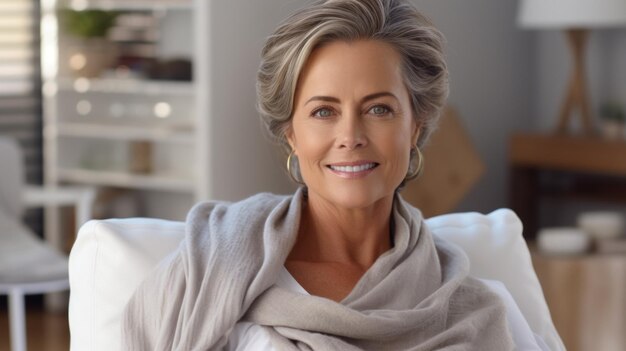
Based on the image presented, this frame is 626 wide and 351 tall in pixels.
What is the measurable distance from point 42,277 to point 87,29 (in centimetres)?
180

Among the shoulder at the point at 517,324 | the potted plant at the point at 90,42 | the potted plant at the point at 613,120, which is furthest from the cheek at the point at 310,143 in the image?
the potted plant at the point at 90,42

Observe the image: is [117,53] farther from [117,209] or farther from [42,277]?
[42,277]

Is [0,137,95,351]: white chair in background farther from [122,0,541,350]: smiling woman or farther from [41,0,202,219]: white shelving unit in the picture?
[122,0,541,350]: smiling woman

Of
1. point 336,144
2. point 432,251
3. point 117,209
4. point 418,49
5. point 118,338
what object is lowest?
point 117,209

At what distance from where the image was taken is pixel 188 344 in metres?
1.76

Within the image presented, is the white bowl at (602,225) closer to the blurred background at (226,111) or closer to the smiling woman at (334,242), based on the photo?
the blurred background at (226,111)

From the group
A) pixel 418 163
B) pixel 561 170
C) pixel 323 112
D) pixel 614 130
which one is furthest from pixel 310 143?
pixel 561 170

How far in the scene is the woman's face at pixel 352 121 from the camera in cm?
181

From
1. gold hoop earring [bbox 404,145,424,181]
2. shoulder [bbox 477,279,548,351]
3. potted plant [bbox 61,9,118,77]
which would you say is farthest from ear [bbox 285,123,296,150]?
potted plant [bbox 61,9,118,77]

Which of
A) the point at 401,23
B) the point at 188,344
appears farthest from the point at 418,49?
the point at 188,344

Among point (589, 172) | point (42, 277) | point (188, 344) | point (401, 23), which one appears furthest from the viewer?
point (589, 172)

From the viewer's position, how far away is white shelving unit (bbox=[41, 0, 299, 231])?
14.3 ft

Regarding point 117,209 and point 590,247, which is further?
point 117,209

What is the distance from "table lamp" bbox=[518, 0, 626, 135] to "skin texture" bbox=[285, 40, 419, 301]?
113 inches
